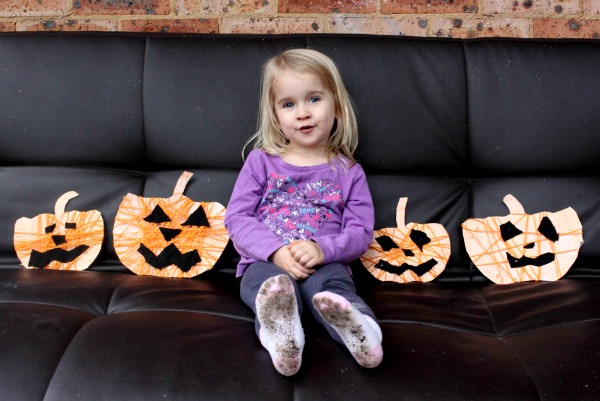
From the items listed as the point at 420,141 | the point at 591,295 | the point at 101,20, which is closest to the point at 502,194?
the point at 420,141

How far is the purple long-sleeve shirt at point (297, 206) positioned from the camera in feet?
5.00

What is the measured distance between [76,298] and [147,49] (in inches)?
28.1

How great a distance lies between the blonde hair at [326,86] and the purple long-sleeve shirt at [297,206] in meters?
0.05

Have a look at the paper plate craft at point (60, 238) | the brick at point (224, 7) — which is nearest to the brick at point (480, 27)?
the brick at point (224, 7)

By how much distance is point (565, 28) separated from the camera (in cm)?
204

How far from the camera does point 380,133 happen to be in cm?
171

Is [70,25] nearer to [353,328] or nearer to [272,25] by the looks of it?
[272,25]

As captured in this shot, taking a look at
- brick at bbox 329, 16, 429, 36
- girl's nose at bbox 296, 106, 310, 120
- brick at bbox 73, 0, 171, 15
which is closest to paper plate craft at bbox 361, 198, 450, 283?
girl's nose at bbox 296, 106, 310, 120

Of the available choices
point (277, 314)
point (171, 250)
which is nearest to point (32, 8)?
point (171, 250)

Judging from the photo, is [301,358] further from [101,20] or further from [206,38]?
[101,20]

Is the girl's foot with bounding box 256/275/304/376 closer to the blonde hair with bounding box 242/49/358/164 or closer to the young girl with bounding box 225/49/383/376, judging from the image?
the young girl with bounding box 225/49/383/376

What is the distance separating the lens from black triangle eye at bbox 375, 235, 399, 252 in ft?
5.49

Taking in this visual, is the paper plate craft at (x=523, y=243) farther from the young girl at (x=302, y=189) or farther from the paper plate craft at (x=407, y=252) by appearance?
the young girl at (x=302, y=189)

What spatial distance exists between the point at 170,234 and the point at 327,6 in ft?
2.86
